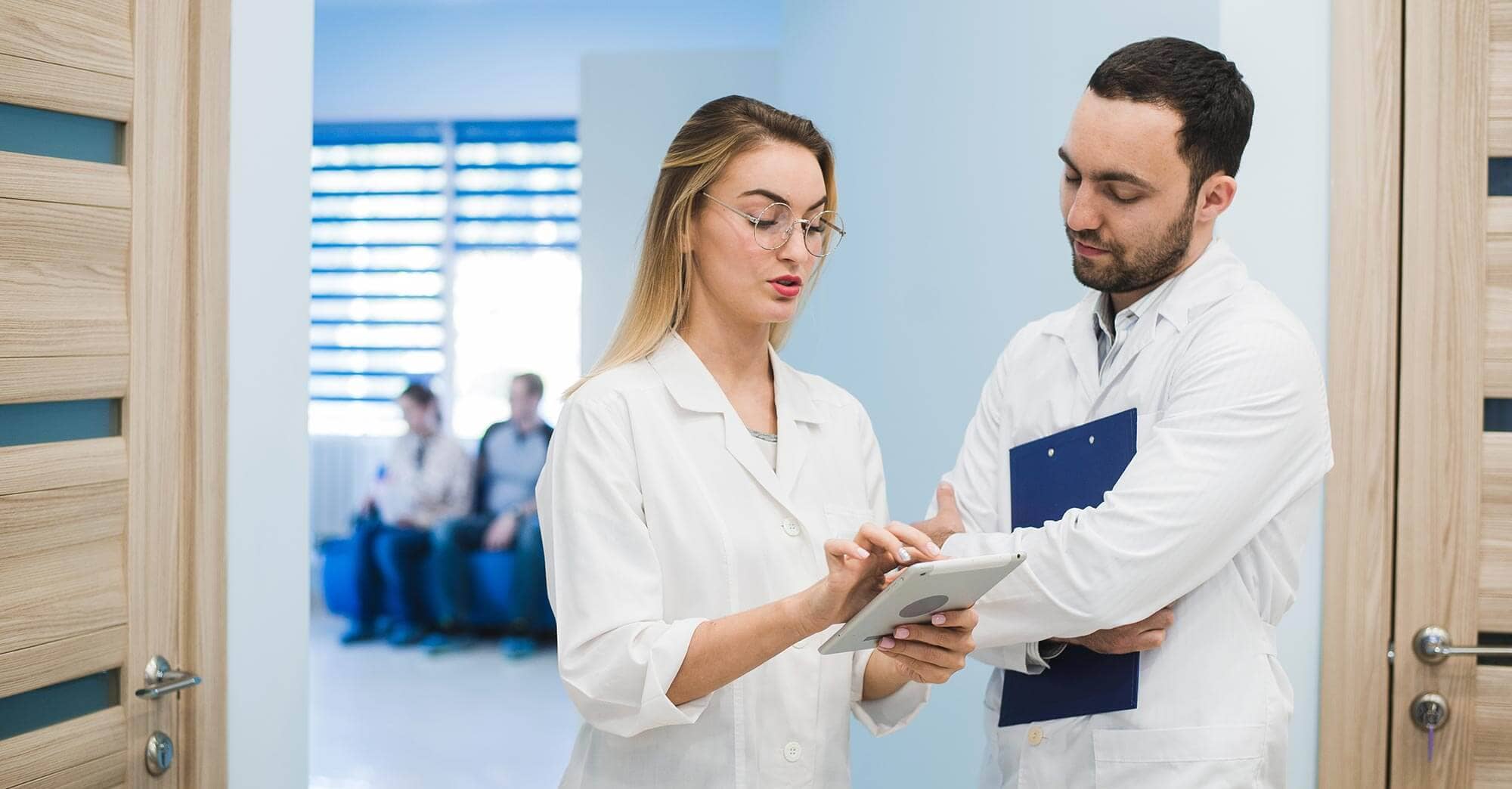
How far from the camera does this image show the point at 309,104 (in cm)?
222

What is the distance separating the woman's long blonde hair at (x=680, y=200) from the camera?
158 cm

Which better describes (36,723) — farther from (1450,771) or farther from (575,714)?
(575,714)

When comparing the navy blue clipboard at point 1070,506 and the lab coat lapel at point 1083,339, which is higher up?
the lab coat lapel at point 1083,339

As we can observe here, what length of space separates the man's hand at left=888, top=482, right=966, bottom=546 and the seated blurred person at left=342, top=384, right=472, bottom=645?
5.22 metres

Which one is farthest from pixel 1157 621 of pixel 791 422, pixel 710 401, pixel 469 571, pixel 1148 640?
pixel 469 571

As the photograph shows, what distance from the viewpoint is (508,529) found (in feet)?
21.6

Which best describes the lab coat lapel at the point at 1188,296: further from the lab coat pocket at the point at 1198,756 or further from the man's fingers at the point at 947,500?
the lab coat pocket at the point at 1198,756

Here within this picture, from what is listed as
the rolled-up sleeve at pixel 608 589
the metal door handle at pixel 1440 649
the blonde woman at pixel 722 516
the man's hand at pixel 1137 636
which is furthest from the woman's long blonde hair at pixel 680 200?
the metal door handle at pixel 1440 649

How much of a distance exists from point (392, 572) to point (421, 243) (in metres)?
2.27

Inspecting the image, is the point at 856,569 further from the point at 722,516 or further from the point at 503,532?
the point at 503,532

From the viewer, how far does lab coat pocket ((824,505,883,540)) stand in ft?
5.29

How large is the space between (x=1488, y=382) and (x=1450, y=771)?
73 centimetres

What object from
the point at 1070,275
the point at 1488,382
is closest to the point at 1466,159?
the point at 1488,382

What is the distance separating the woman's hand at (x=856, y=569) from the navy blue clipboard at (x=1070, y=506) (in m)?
0.35
